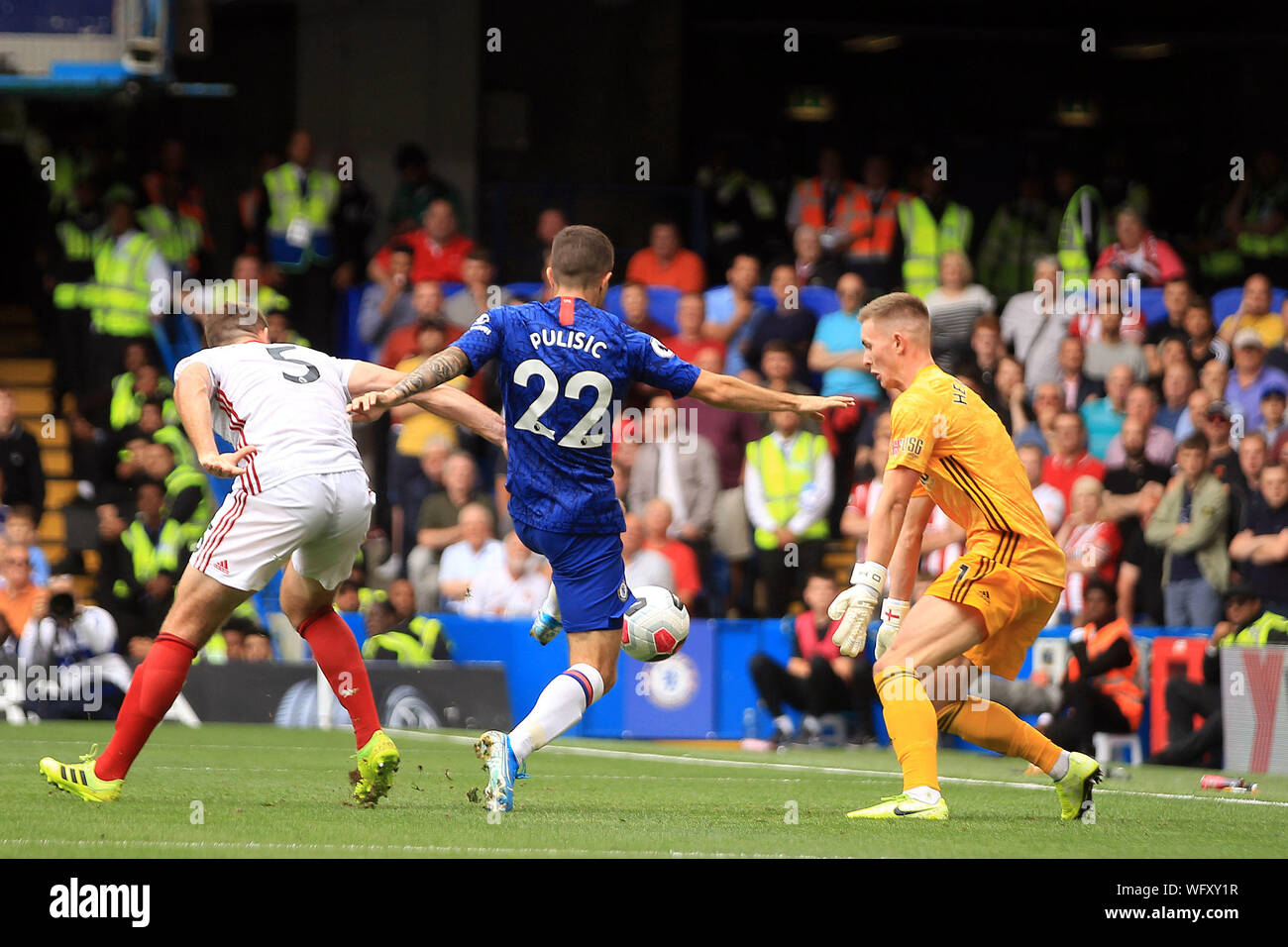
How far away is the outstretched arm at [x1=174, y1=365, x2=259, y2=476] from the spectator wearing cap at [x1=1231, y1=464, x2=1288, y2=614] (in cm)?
859

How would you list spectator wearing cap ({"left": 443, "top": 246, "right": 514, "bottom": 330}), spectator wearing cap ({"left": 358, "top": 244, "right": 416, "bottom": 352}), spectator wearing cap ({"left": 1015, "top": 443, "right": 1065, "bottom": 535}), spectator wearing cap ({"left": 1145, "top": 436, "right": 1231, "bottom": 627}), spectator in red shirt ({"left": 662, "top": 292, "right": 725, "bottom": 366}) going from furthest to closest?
spectator wearing cap ({"left": 358, "top": 244, "right": 416, "bottom": 352}), spectator wearing cap ({"left": 443, "top": 246, "right": 514, "bottom": 330}), spectator in red shirt ({"left": 662, "top": 292, "right": 725, "bottom": 366}), spectator wearing cap ({"left": 1015, "top": 443, "right": 1065, "bottom": 535}), spectator wearing cap ({"left": 1145, "top": 436, "right": 1231, "bottom": 627})

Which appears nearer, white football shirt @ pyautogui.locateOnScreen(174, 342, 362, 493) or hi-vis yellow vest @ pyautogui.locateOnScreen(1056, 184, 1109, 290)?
white football shirt @ pyautogui.locateOnScreen(174, 342, 362, 493)

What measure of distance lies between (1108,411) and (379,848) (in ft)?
34.4

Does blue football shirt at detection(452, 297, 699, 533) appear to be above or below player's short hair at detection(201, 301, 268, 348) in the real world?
below

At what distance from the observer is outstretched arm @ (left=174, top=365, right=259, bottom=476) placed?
24.2 feet

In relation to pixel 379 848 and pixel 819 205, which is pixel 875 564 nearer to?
pixel 379 848

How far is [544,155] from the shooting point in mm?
21719

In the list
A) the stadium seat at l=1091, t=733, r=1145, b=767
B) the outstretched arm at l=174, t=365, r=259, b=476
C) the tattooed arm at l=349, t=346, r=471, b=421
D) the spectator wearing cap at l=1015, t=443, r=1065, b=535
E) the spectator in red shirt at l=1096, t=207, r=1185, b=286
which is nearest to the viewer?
the tattooed arm at l=349, t=346, r=471, b=421

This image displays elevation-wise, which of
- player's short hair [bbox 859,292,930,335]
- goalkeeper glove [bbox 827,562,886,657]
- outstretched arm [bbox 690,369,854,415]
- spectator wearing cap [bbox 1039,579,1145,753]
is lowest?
spectator wearing cap [bbox 1039,579,1145,753]

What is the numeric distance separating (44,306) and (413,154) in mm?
4124

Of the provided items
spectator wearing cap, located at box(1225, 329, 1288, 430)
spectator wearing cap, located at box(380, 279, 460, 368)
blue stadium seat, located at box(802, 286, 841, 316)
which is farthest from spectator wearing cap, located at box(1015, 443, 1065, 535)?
spectator wearing cap, located at box(380, 279, 460, 368)

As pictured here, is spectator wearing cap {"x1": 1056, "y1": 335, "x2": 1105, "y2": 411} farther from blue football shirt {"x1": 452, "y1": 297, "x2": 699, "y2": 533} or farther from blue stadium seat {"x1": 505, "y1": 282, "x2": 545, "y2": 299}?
blue football shirt {"x1": 452, "y1": 297, "x2": 699, "y2": 533}
